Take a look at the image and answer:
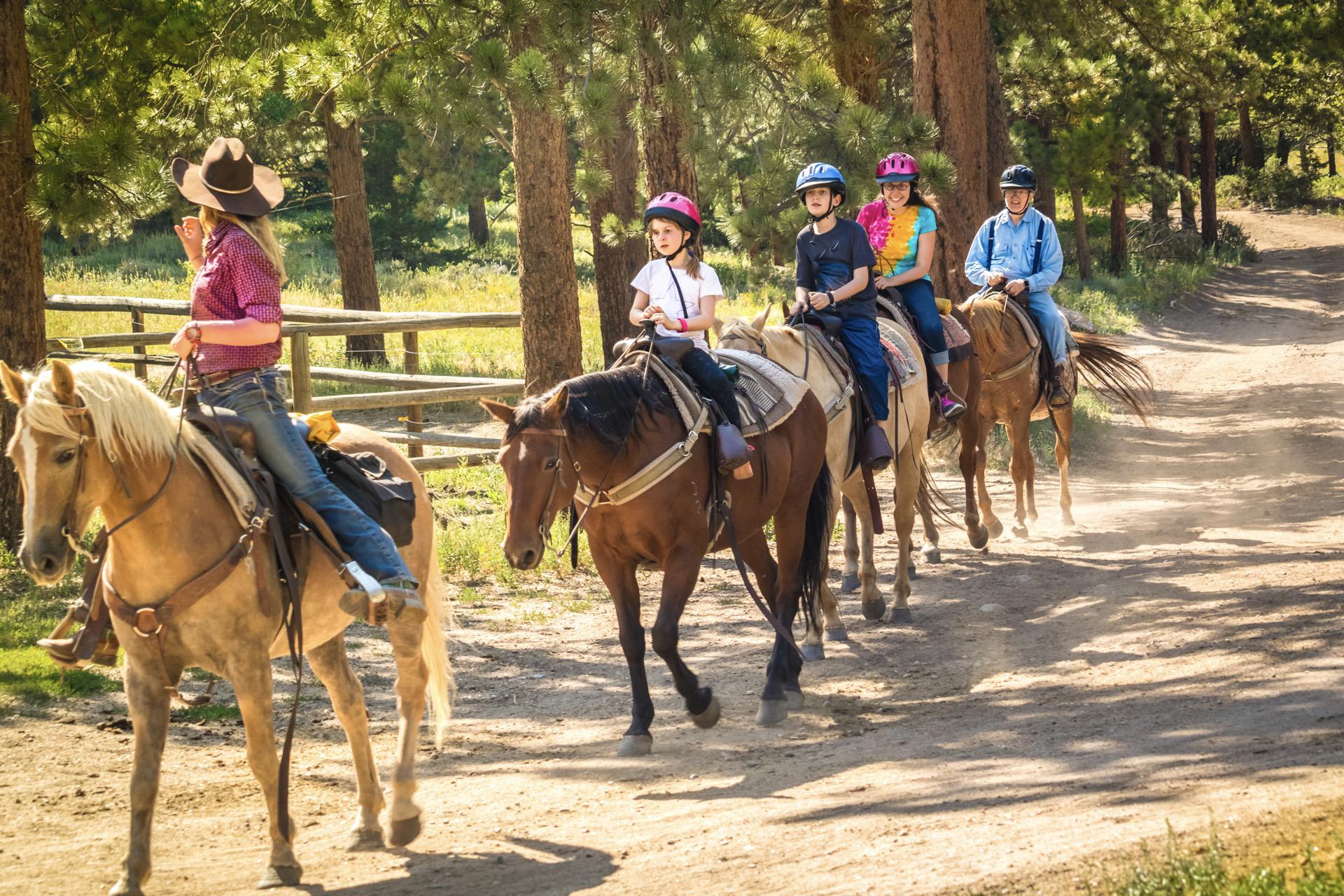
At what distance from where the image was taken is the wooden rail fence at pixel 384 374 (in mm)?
12453

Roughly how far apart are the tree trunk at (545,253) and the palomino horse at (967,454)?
3.58 meters

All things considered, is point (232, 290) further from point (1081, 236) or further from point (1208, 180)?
point (1208, 180)

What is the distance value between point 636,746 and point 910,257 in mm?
5010

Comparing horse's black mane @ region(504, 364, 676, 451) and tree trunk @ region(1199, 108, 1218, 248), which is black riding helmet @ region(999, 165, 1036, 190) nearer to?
horse's black mane @ region(504, 364, 676, 451)

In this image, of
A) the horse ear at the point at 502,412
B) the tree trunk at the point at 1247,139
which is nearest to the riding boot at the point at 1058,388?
the horse ear at the point at 502,412

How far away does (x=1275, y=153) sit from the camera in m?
74.9

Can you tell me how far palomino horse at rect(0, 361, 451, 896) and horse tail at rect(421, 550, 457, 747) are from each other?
2.69 feet

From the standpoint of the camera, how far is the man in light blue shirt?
38.1 ft

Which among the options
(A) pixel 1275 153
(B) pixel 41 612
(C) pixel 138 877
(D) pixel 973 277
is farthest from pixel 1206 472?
(A) pixel 1275 153

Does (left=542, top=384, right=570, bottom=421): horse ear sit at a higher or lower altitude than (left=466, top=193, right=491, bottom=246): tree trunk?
lower

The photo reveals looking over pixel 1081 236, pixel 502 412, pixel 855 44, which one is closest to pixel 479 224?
pixel 1081 236

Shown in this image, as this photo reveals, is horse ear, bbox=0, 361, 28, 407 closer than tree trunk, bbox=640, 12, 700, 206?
Yes

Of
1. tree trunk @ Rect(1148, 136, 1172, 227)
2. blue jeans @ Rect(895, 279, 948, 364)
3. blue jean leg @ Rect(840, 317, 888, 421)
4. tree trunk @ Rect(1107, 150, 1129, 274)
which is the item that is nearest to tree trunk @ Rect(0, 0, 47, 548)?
blue jean leg @ Rect(840, 317, 888, 421)

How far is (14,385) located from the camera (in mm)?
4605
